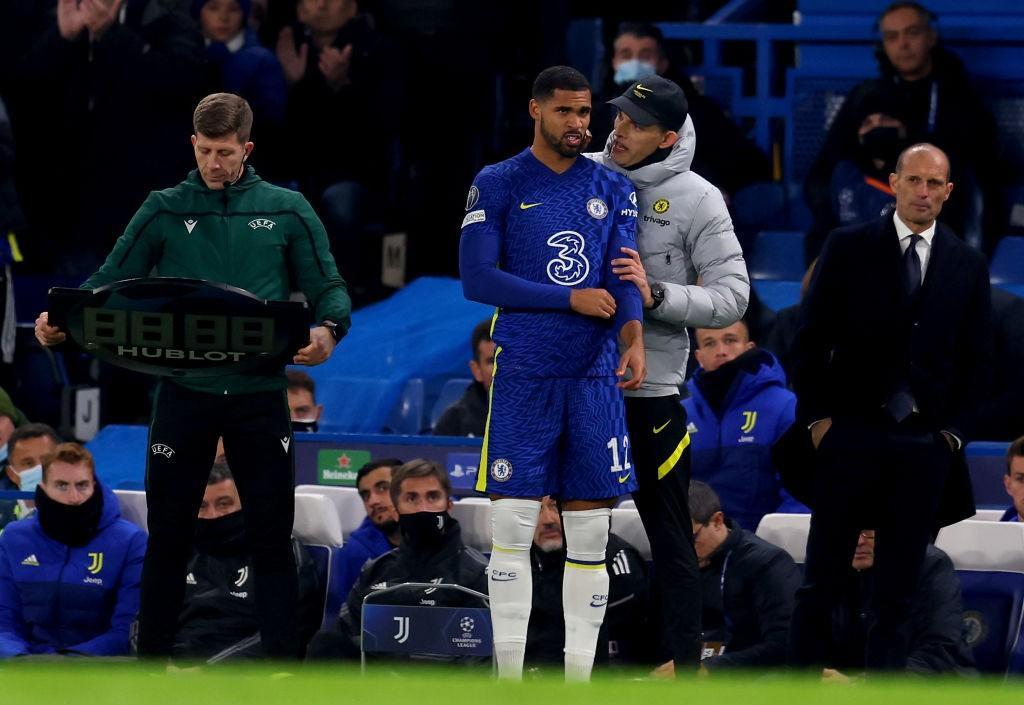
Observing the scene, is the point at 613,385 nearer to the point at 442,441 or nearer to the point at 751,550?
the point at 751,550

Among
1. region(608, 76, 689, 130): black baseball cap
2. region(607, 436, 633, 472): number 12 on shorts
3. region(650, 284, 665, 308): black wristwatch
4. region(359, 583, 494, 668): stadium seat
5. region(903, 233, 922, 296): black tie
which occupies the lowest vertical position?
region(359, 583, 494, 668): stadium seat

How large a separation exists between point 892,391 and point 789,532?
161 cm

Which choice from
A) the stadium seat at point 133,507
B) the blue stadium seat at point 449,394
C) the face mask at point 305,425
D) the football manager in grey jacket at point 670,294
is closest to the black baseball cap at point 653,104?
the football manager in grey jacket at point 670,294

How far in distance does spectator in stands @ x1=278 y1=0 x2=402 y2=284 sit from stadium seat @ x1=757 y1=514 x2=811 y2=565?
5247 millimetres

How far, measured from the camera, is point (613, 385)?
6.80 metres

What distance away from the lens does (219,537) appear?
8781mm

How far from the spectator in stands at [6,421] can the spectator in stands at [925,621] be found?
4.67 meters

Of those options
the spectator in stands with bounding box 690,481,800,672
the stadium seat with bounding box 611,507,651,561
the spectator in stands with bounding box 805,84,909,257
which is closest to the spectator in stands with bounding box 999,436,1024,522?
the spectator in stands with bounding box 690,481,800,672

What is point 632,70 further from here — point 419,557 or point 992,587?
point 992,587

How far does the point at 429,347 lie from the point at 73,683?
8400 millimetres

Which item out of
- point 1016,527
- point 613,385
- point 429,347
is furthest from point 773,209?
point 613,385

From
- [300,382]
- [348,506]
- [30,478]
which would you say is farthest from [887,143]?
[30,478]

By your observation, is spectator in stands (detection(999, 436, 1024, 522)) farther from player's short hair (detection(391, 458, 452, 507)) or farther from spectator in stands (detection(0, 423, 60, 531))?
spectator in stands (detection(0, 423, 60, 531))

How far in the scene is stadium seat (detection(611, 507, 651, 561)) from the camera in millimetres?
8438
